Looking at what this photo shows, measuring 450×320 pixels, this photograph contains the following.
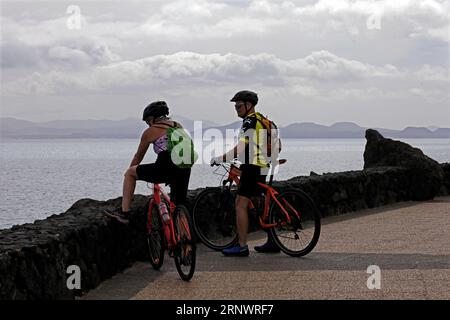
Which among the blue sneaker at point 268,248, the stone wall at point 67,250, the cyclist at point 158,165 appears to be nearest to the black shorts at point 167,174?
the cyclist at point 158,165

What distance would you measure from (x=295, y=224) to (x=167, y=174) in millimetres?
1816

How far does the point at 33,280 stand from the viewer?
6883 mm

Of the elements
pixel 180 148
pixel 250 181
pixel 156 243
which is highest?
pixel 180 148

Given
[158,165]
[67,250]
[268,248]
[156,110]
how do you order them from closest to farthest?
[67,250]
[158,165]
[156,110]
[268,248]

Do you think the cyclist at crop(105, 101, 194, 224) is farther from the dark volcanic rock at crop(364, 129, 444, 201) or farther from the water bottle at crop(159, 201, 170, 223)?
the dark volcanic rock at crop(364, 129, 444, 201)

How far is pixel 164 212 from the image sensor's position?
348 inches

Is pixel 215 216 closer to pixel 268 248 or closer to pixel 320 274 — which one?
pixel 268 248

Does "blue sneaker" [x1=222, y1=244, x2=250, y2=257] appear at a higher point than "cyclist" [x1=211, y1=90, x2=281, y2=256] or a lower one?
lower

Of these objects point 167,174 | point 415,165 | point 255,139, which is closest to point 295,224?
point 255,139

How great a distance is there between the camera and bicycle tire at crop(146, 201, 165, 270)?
30.0 ft

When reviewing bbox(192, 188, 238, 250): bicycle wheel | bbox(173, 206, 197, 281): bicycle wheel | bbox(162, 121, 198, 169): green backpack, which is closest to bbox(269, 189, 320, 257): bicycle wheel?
bbox(192, 188, 238, 250): bicycle wheel

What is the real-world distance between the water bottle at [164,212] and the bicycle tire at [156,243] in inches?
6.1

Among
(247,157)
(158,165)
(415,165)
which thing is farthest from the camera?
(415,165)
